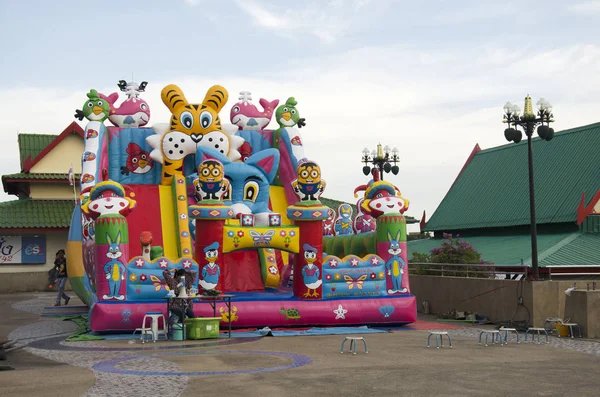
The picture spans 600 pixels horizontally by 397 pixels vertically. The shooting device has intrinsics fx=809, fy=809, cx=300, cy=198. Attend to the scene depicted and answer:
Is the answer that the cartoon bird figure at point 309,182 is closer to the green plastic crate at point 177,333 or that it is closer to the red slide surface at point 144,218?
the green plastic crate at point 177,333

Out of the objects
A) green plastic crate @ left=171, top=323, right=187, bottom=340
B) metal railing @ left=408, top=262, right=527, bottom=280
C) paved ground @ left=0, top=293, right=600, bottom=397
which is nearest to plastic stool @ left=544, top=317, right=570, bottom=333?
paved ground @ left=0, top=293, right=600, bottom=397

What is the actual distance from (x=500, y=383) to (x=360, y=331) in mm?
7371

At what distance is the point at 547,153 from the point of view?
109 feet

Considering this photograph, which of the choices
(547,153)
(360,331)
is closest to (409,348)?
(360,331)

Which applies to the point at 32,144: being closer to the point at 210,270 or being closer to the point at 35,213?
the point at 35,213

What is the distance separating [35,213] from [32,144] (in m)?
5.95

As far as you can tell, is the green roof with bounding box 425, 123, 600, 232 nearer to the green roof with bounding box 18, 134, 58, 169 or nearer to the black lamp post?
the black lamp post

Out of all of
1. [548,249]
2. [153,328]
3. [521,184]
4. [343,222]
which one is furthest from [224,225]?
[521,184]

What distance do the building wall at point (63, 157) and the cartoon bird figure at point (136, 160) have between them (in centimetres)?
1784

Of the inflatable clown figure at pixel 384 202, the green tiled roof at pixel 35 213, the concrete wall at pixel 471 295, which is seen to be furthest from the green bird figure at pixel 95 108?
the green tiled roof at pixel 35 213

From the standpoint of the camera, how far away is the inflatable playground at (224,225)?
17703 mm

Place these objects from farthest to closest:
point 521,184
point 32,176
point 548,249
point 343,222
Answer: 1. point 32,176
2. point 521,184
3. point 548,249
4. point 343,222

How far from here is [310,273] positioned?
1838 cm

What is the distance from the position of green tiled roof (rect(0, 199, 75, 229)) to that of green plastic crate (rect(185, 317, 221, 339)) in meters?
22.0
